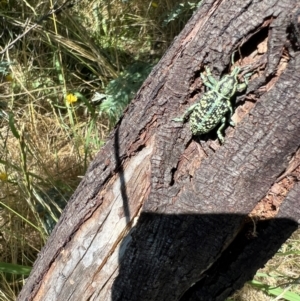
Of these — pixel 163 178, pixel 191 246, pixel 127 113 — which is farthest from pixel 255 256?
pixel 127 113

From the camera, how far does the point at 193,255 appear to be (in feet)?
4.23

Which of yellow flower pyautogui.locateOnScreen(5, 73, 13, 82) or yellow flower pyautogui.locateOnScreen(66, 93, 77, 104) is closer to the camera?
yellow flower pyautogui.locateOnScreen(66, 93, 77, 104)

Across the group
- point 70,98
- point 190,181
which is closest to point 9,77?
point 70,98

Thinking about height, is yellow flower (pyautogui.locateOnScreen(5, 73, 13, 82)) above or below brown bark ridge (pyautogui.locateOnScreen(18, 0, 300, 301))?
above

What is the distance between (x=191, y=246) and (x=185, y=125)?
1.18ft

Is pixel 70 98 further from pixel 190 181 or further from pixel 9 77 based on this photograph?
pixel 190 181

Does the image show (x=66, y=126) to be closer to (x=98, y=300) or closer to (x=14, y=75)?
(x=14, y=75)

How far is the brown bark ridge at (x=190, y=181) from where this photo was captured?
113 cm

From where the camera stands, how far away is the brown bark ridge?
1132 millimetres

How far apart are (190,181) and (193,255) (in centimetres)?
23

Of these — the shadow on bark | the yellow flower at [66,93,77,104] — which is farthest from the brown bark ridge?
the yellow flower at [66,93,77,104]

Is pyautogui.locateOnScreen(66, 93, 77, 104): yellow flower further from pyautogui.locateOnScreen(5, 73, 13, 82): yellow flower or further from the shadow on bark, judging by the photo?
the shadow on bark

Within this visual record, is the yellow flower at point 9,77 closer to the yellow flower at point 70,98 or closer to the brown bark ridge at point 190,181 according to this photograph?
the yellow flower at point 70,98

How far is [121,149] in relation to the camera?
136 centimetres
